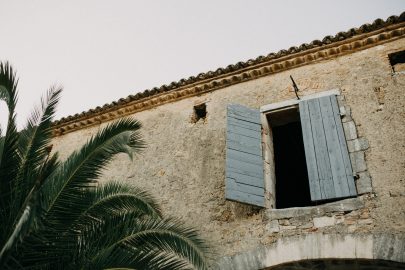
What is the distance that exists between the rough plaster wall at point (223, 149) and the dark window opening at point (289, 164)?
923 millimetres

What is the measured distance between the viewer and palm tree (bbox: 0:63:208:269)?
168 inches

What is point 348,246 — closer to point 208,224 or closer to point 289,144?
point 208,224

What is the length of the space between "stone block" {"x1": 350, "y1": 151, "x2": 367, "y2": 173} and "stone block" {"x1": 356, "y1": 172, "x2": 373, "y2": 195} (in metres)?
0.07

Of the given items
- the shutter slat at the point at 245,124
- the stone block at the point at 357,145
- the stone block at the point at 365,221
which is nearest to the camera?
the stone block at the point at 365,221

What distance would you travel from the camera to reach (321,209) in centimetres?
520

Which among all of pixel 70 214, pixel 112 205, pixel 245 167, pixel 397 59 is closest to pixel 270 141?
pixel 245 167

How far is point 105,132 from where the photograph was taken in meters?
4.98

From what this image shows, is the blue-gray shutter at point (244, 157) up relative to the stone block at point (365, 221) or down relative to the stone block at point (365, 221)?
up

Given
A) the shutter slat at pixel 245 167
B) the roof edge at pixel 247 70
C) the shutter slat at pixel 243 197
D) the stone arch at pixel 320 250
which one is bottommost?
the stone arch at pixel 320 250

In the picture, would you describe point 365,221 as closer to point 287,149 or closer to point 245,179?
point 245,179

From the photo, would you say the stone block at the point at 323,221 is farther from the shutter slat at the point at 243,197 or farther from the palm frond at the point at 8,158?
the palm frond at the point at 8,158

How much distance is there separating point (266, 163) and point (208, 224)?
1.28 m

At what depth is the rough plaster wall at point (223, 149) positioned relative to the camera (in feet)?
16.9

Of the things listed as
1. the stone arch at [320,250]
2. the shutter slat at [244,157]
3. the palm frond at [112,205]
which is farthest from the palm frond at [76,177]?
the stone arch at [320,250]
